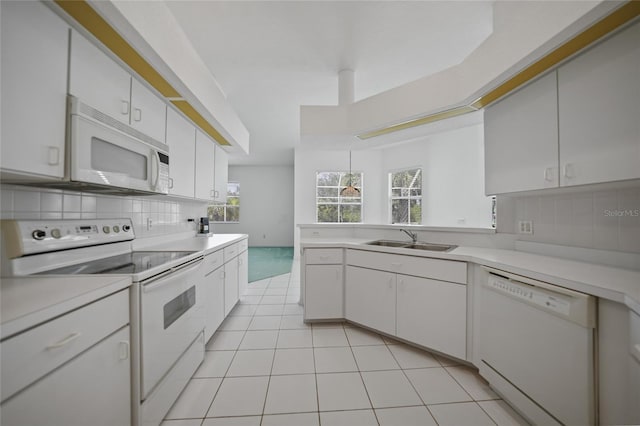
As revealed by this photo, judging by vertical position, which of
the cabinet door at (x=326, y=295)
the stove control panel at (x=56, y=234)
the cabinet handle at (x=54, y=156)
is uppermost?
the cabinet handle at (x=54, y=156)

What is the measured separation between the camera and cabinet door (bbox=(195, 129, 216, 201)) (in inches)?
103

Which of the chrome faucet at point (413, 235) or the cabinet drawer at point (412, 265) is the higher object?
the chrome faucet at point (413, 235)

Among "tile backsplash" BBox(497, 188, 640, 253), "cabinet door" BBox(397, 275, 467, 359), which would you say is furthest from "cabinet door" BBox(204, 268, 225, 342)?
"tile backsplash" BBox(497, 188, 640, 253)

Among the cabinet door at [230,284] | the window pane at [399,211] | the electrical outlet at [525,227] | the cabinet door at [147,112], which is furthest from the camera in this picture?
the window pane at [399,211]

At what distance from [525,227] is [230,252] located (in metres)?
2.77

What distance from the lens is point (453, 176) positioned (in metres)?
5.02

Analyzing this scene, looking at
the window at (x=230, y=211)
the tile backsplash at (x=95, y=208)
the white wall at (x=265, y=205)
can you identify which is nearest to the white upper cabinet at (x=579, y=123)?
the tile backsplash at (x=95, y=208)

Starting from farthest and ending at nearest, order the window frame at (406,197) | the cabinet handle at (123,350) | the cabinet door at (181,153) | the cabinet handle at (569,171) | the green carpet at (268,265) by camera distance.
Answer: the window frame at (406,197) → the green carpet at (268,265) → the cabinet door at (181,153) → the cabinet handle at (569,171) → the cabinet handle at (123,350)

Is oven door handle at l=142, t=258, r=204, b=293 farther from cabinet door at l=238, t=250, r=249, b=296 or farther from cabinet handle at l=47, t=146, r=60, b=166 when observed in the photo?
cabinet door at l=238, t=250, r=249, b=296

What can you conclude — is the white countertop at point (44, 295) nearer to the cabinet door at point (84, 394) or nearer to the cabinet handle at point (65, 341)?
the cabinet handle at point (65, 341)

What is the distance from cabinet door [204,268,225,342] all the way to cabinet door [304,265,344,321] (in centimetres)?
83

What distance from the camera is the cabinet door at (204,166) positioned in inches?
103

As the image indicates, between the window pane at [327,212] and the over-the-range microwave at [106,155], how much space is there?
16.8ft

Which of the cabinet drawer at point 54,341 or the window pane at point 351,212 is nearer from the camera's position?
the cabinet drawer at point 54,341
